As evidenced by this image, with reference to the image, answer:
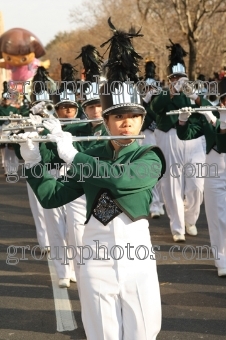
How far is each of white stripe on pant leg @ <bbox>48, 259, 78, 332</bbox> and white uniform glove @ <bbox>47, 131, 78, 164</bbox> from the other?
227cm

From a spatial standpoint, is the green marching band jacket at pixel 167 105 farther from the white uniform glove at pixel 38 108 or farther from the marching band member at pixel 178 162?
the white uniform glove at pixel 38 108

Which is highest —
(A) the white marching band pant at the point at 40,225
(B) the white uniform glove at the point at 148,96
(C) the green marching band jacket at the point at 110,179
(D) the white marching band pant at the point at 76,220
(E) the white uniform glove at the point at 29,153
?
(B) the white uniform glove at the point at 148,96

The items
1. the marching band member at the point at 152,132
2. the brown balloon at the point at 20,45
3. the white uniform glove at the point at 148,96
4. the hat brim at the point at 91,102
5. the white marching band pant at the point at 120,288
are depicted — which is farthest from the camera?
the brown balloon at the point at 20,45

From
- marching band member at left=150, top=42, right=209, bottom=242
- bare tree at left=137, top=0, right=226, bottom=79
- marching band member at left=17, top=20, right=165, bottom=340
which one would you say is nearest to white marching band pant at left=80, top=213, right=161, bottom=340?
marching band member at left=17, top=20, right=165, bottom=340

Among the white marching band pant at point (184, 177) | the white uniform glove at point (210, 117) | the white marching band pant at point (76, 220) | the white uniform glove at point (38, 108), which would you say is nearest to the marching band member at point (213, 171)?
the white uniform glove at point (210, 117)

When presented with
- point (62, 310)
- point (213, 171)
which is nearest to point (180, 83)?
point (213, 171)

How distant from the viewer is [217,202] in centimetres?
762

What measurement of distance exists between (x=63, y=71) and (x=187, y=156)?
1.94 meters

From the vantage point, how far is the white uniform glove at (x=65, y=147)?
4090 millimetres

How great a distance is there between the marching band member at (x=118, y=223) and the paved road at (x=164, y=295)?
181 cm

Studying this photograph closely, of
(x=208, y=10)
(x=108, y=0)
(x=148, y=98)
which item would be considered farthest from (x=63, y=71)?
(x=108, y=0)

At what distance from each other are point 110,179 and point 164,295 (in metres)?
3.11

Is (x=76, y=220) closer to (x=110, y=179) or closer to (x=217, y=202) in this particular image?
(x=217, y=202)

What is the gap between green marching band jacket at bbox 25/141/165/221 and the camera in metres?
4.04
